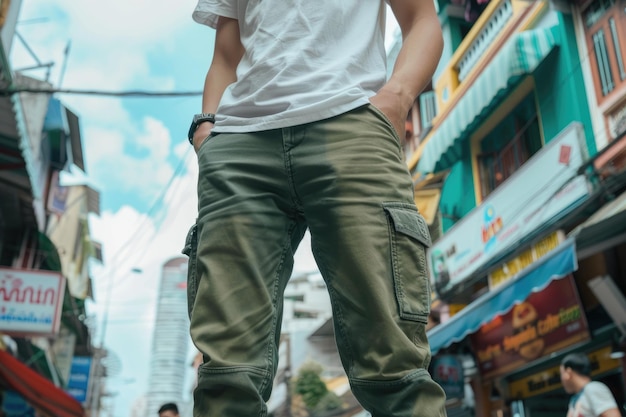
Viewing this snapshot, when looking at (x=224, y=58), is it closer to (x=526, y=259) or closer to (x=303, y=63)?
(x=303, y=63)

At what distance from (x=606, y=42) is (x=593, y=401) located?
18.7 ft

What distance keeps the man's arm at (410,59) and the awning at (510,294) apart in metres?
5.31

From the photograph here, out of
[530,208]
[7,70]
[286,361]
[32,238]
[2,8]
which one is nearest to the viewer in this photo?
[7,70]

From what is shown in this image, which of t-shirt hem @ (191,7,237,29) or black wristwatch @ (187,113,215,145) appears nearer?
black wristwatch @ (187,113,215,145)

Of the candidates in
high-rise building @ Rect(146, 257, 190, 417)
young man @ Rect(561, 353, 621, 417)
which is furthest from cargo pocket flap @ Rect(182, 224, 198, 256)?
high-rise building @ Rect(146, 257, 190, 417)

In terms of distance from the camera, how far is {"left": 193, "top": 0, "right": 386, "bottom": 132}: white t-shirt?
129cm

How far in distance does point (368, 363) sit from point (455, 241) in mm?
10099

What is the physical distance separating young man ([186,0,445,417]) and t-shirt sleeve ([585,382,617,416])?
128 inches

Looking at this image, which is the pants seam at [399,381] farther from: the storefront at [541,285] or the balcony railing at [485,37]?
the balcony railing at [485,37]

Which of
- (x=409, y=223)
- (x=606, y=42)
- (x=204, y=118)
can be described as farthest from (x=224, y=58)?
(x=606, y=42)

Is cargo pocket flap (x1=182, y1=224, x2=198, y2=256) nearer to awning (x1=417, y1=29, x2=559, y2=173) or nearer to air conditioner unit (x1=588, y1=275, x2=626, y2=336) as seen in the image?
air conditioner unit (x1=588, y1=275, x2=626, y2=336)

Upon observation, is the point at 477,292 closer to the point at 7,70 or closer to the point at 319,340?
the point at 7,70

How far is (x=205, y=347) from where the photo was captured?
1113mm

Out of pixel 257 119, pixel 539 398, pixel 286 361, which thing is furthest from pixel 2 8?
pixel 286 361
